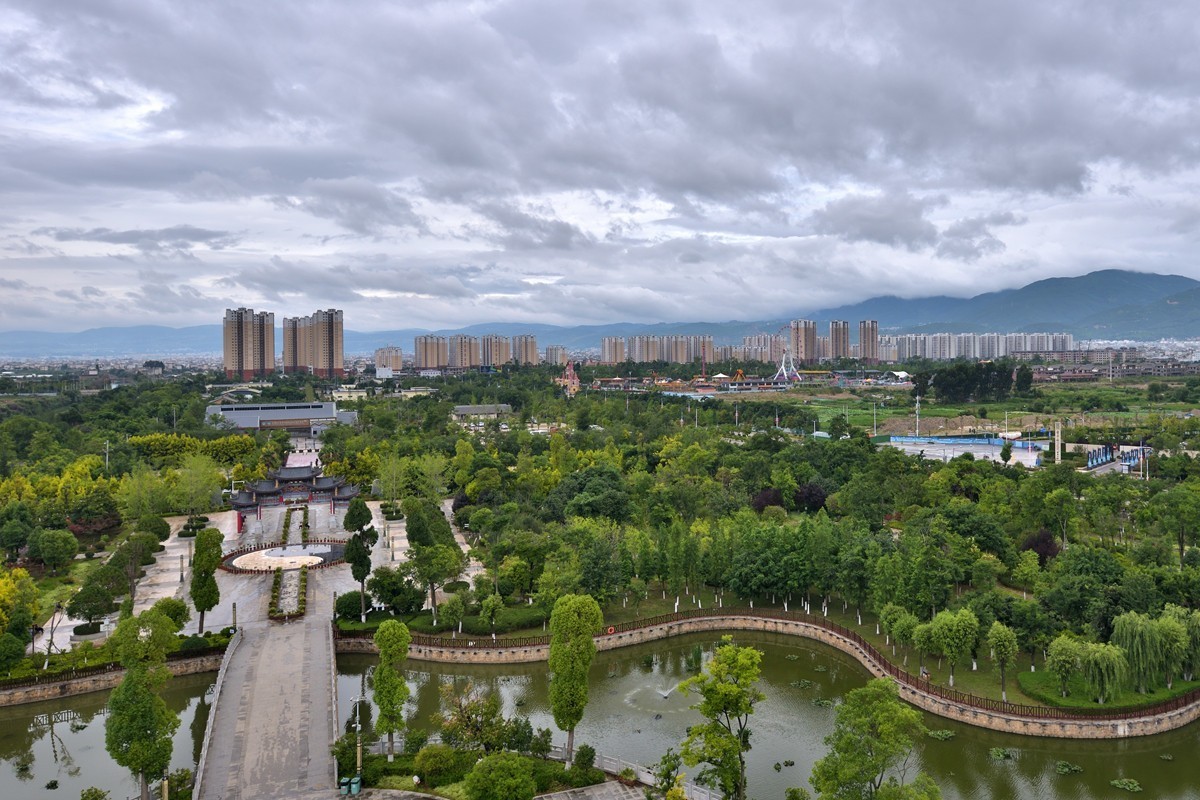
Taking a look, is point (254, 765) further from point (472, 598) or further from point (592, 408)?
point (592, 408)

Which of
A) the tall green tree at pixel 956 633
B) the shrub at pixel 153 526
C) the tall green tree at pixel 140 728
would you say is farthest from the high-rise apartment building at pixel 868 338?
the tall green tree at pixel 140 728

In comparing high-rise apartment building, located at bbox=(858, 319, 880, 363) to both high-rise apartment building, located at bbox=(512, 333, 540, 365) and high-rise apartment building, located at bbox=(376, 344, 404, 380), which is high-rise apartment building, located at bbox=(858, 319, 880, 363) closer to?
high-rise apartment building, located at bbox=(512, 333, 540, 365)

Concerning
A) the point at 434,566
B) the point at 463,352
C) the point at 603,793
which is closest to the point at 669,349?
the point at 463,352

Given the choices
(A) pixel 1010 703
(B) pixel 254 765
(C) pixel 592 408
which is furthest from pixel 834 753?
(C) pixel 592 408

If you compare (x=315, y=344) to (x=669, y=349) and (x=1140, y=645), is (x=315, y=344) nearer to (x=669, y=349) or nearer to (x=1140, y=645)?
(x=669, y=349)

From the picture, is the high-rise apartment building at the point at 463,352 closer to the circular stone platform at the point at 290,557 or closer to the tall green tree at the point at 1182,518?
the circular stone platform at the point at 290,557
